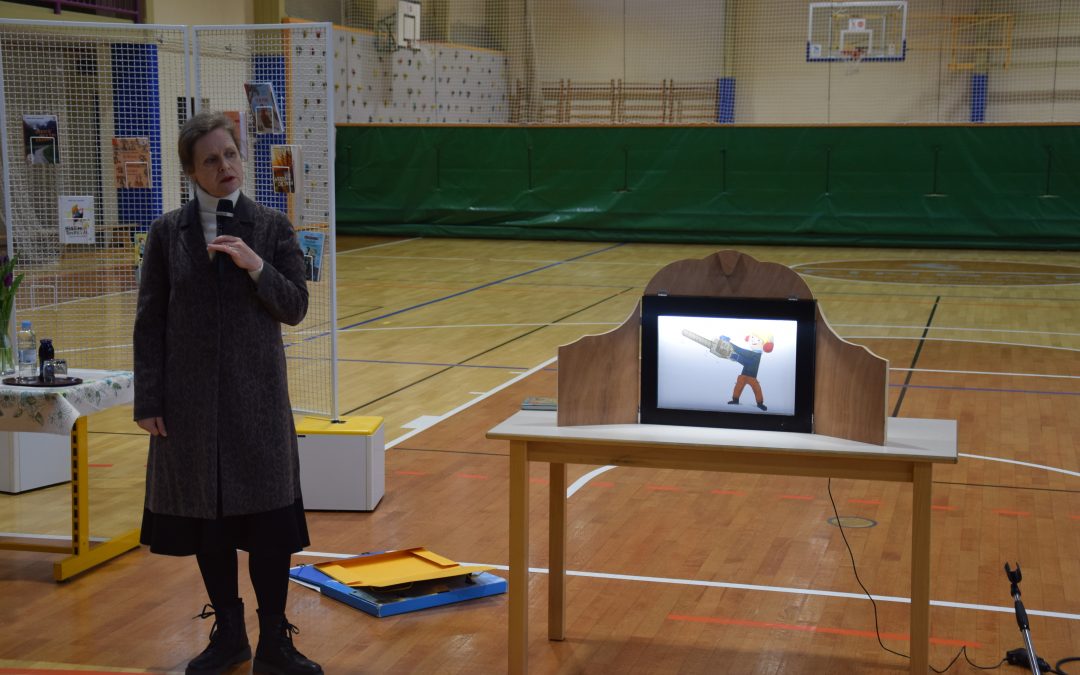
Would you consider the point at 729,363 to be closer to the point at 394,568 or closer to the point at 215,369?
the point at 215,369

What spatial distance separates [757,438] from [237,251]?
4.84ft

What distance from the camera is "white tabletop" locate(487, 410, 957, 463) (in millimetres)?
3264

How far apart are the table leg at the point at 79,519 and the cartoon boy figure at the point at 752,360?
2.39 m

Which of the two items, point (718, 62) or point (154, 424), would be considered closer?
point (154, 424)

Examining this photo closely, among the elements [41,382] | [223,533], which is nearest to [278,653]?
[223,533]

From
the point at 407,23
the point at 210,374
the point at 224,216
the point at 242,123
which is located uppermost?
the point at 407,23

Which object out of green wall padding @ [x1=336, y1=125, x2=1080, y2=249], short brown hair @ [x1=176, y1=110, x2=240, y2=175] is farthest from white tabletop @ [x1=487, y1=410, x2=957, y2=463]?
green wall padding @ [x1=336, y1=125, x2=1080, y2=249]

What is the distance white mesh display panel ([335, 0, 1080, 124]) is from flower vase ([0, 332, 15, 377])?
1573cm

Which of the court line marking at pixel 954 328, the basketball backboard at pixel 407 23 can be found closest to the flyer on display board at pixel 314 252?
the court line marking at pixel 954 328

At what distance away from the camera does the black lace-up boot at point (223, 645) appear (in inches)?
142

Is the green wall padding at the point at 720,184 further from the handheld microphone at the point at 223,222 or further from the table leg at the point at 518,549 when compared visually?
the handheld microphone at the point at 223,222

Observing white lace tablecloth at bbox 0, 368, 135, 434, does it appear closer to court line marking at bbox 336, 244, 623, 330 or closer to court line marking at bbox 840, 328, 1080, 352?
court line marking at bbox 336, 244, 623, 330

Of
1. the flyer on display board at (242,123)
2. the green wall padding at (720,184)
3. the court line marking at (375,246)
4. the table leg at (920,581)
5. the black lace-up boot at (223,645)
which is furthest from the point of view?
→ the court line marking at (375,246)

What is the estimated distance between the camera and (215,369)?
3.39 m
